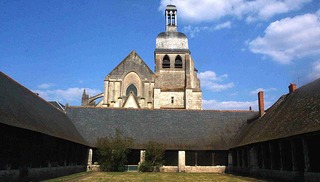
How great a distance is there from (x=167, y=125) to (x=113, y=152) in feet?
22.4

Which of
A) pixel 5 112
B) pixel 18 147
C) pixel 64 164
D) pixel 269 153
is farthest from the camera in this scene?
pixel 64 164

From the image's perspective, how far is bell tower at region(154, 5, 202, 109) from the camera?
4344 centimetres

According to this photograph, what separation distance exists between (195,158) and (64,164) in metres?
11.6

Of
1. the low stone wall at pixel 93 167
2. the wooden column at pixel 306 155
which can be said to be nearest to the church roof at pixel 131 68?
the low stone wall at pixel 93 167

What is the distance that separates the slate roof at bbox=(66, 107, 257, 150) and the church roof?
10932 mm

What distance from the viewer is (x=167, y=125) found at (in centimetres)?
3047

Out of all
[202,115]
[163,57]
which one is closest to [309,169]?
[202,115]

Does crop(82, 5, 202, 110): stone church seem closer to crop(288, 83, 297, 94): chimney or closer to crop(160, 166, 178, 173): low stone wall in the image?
crop(160, 166, 178, 173): low stone wall

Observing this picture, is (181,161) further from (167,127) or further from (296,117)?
(296,117)

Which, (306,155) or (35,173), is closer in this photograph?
(306,155)

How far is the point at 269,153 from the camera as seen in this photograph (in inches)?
791

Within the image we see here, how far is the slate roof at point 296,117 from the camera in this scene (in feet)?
50.3

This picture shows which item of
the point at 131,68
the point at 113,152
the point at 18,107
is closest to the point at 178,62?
the point at 131,68

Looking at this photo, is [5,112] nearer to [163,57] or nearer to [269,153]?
[269,153]
